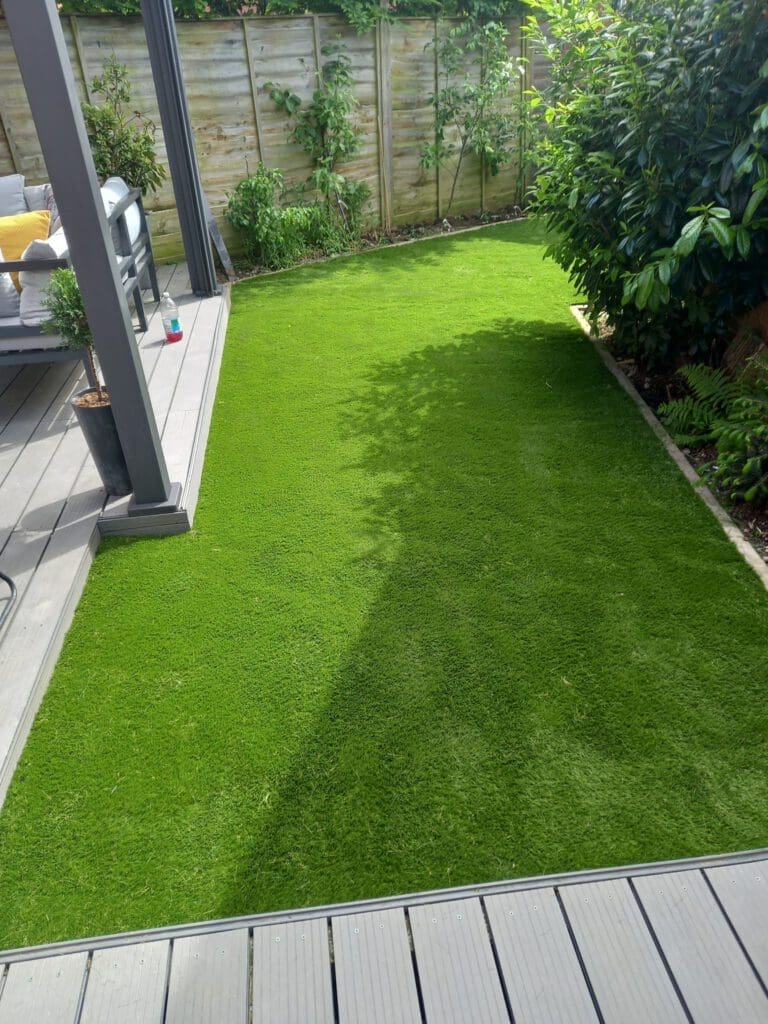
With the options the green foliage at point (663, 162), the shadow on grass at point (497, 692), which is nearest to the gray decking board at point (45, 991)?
the shadow on grass at point (497, 692)

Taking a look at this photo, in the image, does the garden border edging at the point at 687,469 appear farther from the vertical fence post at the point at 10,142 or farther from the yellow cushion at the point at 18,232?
the vertical fence post at the point at 10,142

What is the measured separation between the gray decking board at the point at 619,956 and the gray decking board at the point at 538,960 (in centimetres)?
3

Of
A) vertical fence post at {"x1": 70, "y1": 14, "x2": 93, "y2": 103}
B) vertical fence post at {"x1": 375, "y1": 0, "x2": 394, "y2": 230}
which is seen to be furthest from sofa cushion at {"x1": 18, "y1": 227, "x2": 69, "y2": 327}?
vertical fence post at {"x1": 375, "y1": 0, "x2": 394, "y2": 230}

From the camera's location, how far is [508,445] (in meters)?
3.51

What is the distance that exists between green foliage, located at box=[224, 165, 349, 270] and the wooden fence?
23cm

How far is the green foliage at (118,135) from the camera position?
5125mm

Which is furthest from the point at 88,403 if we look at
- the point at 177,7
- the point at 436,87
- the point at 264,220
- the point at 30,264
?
the point at 436,87

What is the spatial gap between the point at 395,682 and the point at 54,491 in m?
1.83

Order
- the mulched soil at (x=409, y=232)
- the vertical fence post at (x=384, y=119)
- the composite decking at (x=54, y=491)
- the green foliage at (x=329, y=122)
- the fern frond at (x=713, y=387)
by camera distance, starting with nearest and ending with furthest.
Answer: the composite decking at (x=54, y=491) → the fern frond at (x=713, y=387) → the green foliage at (x=329, y=122) → the mulched soil at (x=409, y=232) → the vertical fence post at (x=384, y=119)

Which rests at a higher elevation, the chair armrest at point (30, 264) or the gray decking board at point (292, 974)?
the chair armrest at point (30, 264)

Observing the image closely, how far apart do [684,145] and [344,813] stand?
321 cm

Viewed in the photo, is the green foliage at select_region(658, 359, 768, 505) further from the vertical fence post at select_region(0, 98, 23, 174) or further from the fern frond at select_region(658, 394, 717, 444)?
the vertical fence post at select_region(0, 98, 23, 174)

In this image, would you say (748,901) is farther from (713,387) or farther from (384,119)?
(384,119)

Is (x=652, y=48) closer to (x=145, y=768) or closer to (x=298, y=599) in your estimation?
(x=298, y=599)
